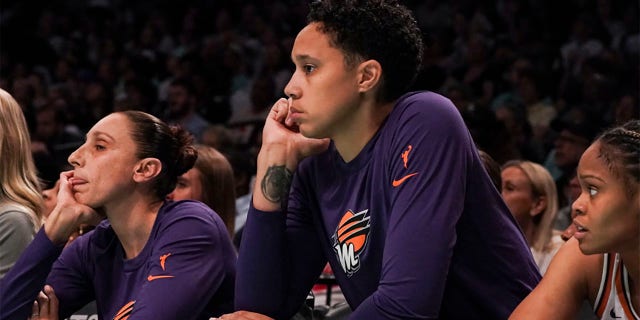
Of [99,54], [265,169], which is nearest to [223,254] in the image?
[265,169]

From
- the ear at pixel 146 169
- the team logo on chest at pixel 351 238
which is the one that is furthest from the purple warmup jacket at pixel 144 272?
the team logo on chest at pixel 351 238

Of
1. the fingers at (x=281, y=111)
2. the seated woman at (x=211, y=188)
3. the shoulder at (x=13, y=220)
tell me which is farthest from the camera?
the seated woman at (x=211, y=188)

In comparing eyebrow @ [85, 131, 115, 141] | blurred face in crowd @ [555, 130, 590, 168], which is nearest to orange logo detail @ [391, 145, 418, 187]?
eyebrow @ [85, 131, 115, 141]

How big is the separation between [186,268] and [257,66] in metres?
7.26

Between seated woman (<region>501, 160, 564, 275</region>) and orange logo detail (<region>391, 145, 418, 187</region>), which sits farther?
seated woman (<region>501, 160, 564, 275</region>)

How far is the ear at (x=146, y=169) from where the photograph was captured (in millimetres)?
3193

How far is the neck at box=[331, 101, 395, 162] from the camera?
268 centimetres

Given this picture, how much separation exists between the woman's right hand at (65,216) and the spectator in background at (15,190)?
0.33 m

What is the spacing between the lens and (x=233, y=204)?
4395 mm

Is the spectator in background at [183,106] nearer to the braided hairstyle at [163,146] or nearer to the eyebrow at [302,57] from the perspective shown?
the braided hairstyle at [163,146]

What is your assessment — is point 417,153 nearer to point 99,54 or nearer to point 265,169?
point 265,169

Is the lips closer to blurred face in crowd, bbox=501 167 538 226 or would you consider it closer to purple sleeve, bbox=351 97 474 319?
purple sleeve, bbox=351 97 474 319

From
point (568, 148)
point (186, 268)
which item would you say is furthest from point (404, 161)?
point (568, 148)

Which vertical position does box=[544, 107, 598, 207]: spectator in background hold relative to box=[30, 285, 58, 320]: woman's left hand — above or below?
above
